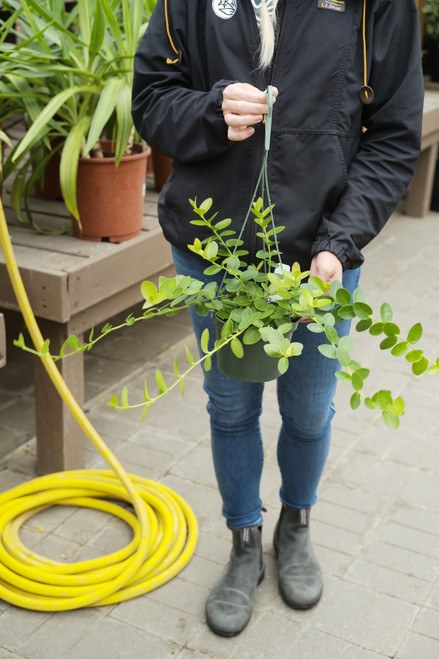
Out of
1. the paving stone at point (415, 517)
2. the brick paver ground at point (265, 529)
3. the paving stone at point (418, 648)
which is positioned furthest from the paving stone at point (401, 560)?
the paving stone at point (418, 648)

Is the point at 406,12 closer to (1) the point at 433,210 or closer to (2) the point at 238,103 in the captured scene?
(2) the point at 238,103

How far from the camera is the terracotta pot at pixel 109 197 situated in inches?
104

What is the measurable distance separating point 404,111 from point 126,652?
1.38m

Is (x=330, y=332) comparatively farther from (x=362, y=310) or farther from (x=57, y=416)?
(x=57, y=416)

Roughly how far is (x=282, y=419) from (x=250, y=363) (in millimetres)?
460

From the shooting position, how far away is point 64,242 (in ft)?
8.90

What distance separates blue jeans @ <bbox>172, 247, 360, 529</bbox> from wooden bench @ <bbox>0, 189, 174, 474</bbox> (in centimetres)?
60

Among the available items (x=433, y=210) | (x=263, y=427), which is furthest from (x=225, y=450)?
(x=433, y=210)

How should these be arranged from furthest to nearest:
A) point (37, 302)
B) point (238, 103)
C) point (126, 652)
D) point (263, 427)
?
1. point (263, 427)
2. point (37, 302)
3. point (126, 652)
4. point (238, 103)

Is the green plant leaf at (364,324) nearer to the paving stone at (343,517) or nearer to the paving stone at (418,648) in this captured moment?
the paving stone at (418,648)

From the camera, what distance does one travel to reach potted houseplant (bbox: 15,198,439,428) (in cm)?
148

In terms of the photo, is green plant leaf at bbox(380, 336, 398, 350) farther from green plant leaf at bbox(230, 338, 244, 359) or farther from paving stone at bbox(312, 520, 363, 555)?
paving stone at bbox(312, 520, 363, 555)

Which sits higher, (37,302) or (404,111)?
(404,111)

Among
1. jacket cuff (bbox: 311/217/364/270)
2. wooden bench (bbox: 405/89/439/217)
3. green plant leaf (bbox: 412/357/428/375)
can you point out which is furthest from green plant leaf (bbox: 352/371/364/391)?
wooden bench (bbox: 405/89/439/217)
